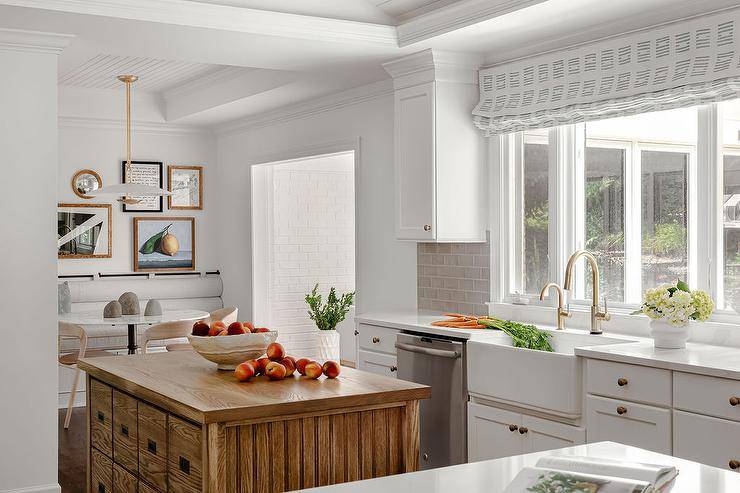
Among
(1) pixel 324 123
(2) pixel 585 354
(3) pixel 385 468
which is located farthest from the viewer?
(1) pixel 324 123

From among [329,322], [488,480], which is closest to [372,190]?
[329,322]

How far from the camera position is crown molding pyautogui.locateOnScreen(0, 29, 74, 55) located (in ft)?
15.2

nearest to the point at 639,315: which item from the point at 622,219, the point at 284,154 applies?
the point at 622,219

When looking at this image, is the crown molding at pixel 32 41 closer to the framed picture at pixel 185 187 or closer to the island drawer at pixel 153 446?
the island drawer at pixel 153 446

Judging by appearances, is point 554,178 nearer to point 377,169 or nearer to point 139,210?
point 377,169

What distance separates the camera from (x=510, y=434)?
4301mm

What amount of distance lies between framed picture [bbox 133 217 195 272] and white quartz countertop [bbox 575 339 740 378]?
575cm

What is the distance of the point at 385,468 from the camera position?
3021 mm

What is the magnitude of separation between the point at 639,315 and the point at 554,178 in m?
1.00

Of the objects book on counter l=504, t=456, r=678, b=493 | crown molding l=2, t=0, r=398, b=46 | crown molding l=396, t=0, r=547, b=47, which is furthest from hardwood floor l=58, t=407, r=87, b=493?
book on counter l=504, t=456, r=678, b=493

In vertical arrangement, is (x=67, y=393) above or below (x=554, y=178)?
below

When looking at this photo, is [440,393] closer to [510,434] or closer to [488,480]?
[510,434]

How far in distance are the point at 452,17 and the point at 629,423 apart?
2.26 metres

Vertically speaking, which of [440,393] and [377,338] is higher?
[377,338]
